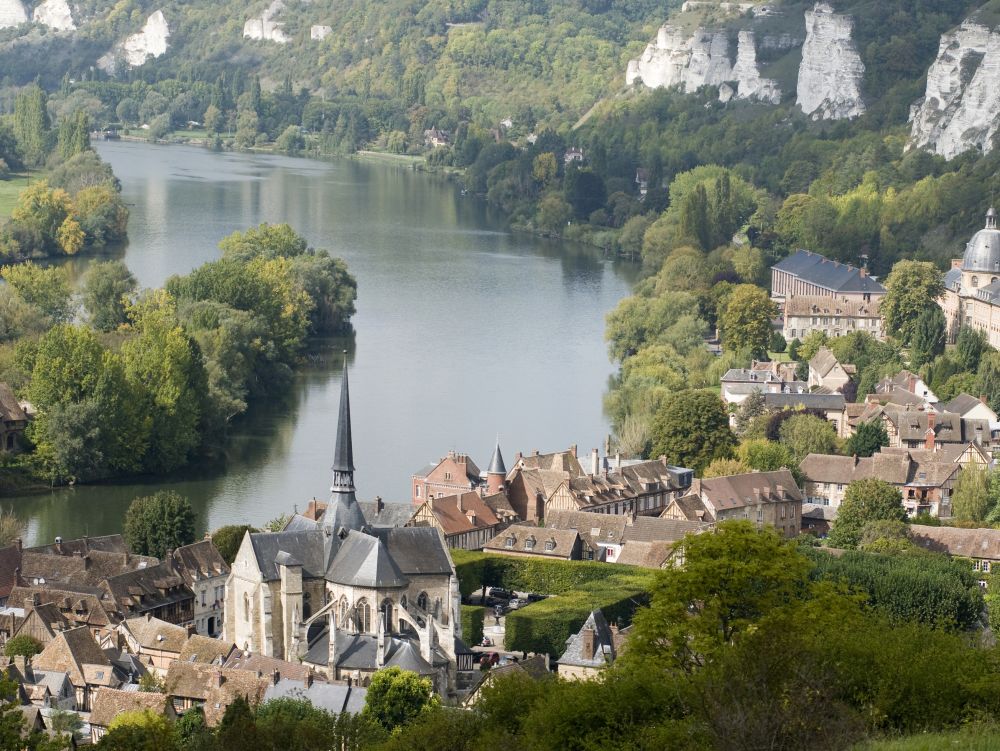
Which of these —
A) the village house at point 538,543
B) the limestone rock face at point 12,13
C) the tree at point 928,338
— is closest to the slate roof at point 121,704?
the village house at point 538,543

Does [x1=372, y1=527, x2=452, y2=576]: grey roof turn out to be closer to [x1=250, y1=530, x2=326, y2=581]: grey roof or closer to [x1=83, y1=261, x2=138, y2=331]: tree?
[x1=250, y1=530, x2=326, y2=581]: grey roof

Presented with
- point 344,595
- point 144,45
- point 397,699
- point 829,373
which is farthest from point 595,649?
point 144,45

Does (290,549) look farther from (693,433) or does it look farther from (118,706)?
(693,433)

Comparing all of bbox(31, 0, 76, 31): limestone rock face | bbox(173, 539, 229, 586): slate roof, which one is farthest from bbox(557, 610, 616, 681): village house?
bbox(31, 0, 76, 31): limestone rock face

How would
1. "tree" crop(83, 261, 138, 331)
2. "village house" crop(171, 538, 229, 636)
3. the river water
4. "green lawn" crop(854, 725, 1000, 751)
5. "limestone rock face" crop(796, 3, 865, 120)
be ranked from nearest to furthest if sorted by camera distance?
"green lawn" crop(854, 725, 1000, 751)
"village house" crop(171, 538, 229, 636)
the river water
"tree" crop(83, 261, 138, 331)
"limestone rock face" crop(796, 3, 865, 120)

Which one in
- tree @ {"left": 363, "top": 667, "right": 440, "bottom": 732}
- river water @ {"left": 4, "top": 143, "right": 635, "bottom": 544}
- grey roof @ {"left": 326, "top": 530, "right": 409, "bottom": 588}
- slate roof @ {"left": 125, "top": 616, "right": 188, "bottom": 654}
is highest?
grey roof @ {"left": 326, "top": 530, "right": 409, "bottom": 588}

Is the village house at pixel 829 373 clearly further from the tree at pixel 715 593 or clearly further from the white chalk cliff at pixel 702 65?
the white chalk cliff at pixel 702 65
